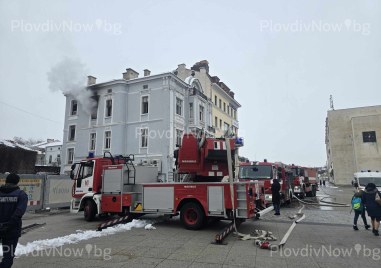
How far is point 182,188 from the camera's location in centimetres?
996

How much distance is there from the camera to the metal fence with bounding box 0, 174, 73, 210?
1502cm

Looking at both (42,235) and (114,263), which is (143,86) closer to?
(42,235)

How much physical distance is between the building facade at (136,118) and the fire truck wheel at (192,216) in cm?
1844

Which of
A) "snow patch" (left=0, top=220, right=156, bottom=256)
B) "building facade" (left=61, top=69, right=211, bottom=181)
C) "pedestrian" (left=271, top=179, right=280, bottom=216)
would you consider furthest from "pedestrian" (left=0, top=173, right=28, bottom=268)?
"building facade" (left=61, top=69, right=211, bottom=181)

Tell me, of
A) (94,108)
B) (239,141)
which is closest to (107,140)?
(94,108)

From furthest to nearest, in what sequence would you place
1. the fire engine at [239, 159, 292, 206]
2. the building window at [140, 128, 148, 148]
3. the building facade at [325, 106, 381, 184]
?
the building facade at [325, 106, 381, 184] → the building window at [140, 128, 148, 148] → the fire engine at [239, 159, 292, 206]

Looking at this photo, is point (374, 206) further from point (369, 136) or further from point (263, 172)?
point (369, 136)

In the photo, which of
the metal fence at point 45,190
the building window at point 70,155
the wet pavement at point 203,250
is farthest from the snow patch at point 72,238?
the building window at point 70,155

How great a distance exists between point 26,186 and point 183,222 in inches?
394

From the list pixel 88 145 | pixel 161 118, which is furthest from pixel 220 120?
pixel 88 145

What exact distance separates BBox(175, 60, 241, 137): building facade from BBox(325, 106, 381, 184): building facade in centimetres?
2342

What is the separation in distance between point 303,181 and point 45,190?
1958cm

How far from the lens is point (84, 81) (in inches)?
1283

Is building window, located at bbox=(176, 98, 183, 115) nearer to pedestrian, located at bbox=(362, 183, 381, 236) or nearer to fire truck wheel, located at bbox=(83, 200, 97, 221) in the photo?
fire truck wheel, located at bbox=(83, 200, 97, 221)
